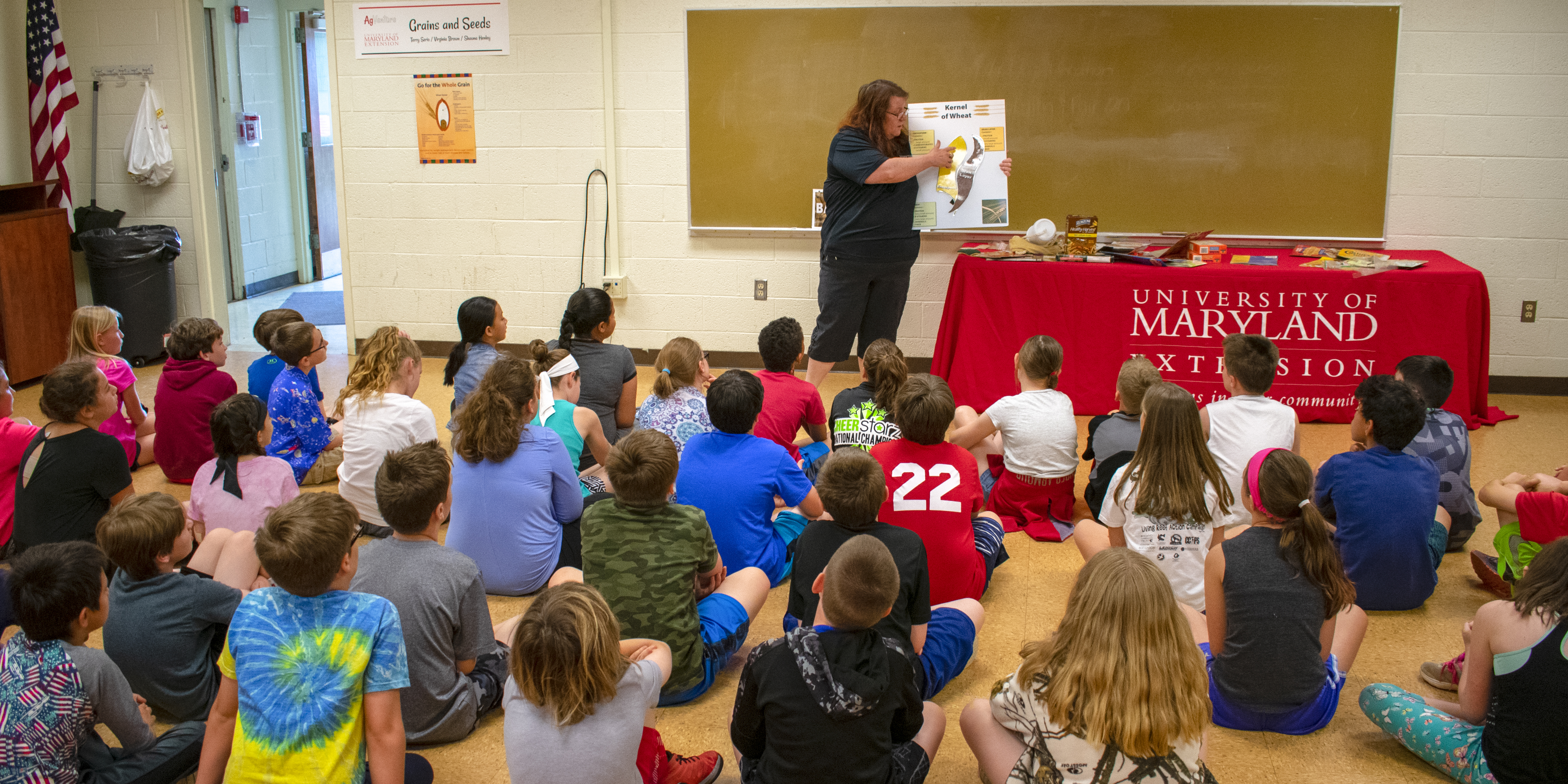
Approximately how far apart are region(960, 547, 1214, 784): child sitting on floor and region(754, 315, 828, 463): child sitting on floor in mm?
1941

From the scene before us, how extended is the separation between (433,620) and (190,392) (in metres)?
2.39

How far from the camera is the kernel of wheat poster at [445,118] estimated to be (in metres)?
6.66

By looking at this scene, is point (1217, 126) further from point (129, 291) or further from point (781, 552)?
point (129, 291)

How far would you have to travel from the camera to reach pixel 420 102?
264 inches

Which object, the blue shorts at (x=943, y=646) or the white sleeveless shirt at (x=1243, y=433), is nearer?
the blue shorts at (x=943, y=646)

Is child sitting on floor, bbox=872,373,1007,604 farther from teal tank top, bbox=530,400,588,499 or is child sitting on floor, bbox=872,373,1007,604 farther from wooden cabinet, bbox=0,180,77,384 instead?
wooden cabinet, bbox=0,180,77,384

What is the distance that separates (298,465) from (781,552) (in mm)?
2262

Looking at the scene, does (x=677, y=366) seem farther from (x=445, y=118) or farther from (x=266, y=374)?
(x=445, y=118)

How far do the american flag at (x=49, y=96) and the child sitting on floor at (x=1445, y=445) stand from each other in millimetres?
7074

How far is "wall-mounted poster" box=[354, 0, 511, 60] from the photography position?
21.4 feet

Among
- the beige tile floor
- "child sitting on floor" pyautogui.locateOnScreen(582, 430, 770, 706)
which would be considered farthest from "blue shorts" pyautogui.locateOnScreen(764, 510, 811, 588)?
"child sitting on floor" pyautogui.locateOnScreen(582, 430, 770, 706)

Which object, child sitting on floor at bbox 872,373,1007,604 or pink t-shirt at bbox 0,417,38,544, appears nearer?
child sitting on floor at bbox 872,373,1007,604

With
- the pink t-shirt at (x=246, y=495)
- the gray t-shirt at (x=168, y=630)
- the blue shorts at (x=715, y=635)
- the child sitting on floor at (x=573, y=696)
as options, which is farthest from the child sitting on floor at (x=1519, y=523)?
the pink t-shirt at (x=246, y=495)

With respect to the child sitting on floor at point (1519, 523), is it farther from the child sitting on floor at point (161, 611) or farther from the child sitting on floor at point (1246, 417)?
the child sitting on floor at point (161, 611)
